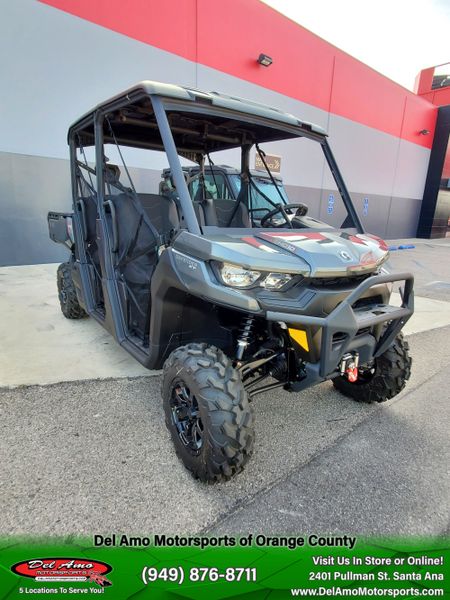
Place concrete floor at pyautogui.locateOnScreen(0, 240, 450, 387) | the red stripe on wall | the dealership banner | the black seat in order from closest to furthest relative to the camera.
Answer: the dealership banner, the black seat, concrete floor at pyautogui.locateOnScreen(0, 240, 450, 387), the red stripe on wall

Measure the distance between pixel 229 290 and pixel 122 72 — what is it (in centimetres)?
796

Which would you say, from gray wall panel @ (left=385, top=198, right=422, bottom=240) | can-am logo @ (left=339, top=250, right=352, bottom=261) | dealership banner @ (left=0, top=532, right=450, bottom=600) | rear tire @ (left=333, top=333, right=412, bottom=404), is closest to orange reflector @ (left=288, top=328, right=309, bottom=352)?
can-am logo @ (left=339, top=250, right=352, bottom=261)

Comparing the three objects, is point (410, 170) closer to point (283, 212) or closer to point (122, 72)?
point (122, 72)

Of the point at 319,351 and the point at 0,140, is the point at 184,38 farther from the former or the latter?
the point at 319,351

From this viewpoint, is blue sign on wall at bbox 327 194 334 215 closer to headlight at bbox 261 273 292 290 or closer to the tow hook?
the tow hook

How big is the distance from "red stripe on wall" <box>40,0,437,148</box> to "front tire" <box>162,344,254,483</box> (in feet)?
26.2

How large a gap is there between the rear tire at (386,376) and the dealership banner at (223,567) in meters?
1.11

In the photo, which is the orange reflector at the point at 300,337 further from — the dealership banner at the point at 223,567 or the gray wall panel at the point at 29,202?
the gray wall panel at the point at 29,202

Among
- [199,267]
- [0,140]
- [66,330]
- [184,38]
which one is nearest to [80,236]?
[66,330]

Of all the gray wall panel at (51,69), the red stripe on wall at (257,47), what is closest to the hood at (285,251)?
the gray wall panel at (51,69)

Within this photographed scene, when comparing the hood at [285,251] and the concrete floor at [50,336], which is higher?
the hood at [285,251]

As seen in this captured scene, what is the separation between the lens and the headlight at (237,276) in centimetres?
184

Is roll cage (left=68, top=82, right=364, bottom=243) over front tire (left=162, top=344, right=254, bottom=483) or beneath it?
over

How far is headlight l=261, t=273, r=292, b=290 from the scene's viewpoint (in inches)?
73.5
